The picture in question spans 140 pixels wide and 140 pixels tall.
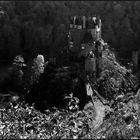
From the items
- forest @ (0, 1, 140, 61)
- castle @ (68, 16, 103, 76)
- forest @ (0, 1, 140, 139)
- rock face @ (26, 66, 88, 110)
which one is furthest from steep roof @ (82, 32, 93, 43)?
forest @ (0, 1, 140, 61)

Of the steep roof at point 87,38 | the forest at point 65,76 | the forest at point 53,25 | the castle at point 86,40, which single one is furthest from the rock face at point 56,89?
the forest at point 53,25

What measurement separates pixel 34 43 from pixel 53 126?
5145 centimetres

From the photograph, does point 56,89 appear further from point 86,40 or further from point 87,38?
point 87,38

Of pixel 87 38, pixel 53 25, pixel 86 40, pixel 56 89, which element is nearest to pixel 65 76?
pixel 56 89

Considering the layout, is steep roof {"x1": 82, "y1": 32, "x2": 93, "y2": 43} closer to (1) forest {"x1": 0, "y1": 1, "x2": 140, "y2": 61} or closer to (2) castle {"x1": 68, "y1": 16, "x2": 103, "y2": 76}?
(2) castle {"x1": 68, "y1": 16, "x2": 103, "y2": 76}

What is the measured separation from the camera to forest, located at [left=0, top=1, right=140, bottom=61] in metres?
56.7

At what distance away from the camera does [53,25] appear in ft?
210

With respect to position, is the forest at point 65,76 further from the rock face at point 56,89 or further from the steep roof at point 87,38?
the steep roof at point 87,38

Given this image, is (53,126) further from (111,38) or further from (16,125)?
(111,38)

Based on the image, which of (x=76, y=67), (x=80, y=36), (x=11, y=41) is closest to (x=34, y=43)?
(x=11, y=41)

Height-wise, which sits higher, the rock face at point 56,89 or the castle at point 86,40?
the castle at point 86,40

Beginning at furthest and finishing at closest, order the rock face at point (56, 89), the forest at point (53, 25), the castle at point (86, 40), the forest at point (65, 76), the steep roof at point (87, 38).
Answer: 1. the forest at point (53, 25)
2. the steep roof at point (87, 38)
3. the castle at point (86, 40)
4. the rock face at point (56, 89)
5. the forest at point (65, 76)

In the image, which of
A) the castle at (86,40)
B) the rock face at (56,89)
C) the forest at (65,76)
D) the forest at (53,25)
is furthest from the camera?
the forest at (53,25)

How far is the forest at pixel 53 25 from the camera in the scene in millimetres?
56719
